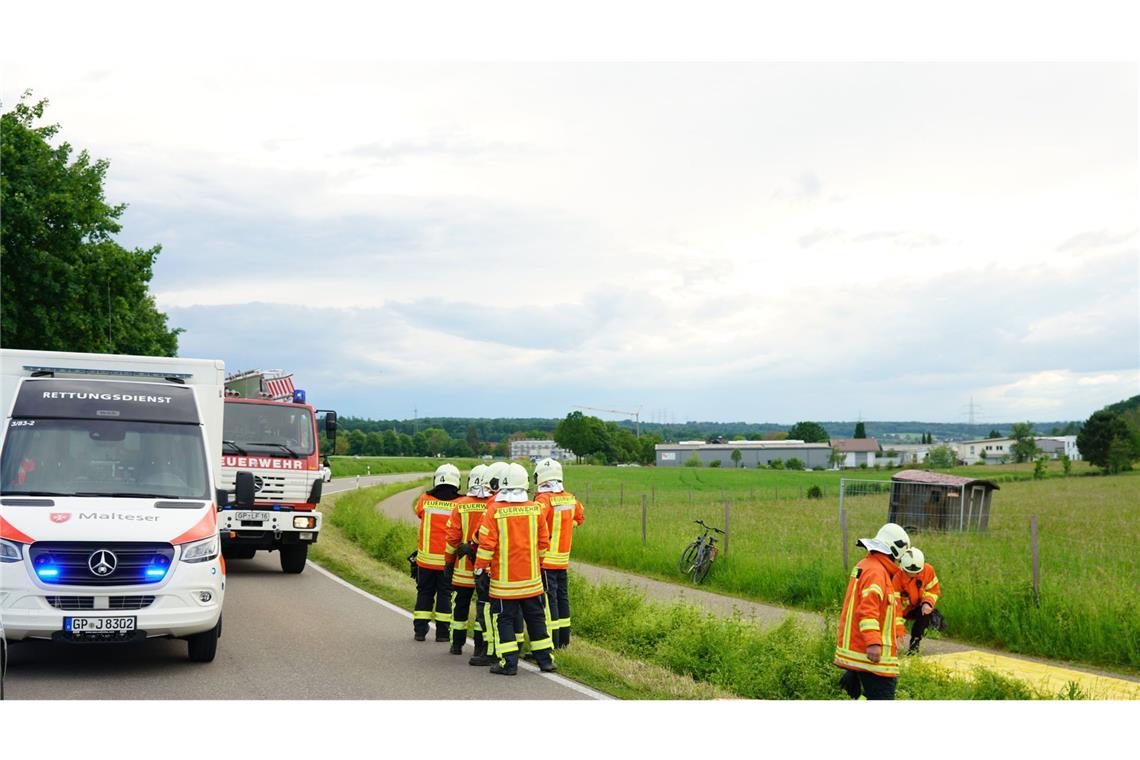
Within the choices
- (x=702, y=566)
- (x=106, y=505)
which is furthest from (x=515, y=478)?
(x=702, y=566)

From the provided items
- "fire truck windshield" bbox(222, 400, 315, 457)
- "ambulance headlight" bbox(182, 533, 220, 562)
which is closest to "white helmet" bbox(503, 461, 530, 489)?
"ambulance headlight" bbox(182, 533, 220, 562)

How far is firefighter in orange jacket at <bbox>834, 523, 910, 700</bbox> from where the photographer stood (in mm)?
6879

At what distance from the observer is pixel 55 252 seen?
1130 inches

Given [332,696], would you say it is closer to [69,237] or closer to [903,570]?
[903,570]

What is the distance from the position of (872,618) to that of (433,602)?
5553 mm

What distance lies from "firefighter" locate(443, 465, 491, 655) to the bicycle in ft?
24.2

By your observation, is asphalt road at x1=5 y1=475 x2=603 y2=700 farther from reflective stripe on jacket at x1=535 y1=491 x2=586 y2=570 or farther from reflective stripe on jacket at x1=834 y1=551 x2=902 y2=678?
reflective stripe on jacket at x1=834 y1=551 x2=902 y2=678

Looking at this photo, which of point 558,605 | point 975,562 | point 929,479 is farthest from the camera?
point 929,479

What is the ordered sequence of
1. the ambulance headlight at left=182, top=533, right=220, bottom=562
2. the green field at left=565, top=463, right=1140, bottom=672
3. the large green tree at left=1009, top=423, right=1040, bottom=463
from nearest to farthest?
the ambulance headlight at left=182, top=533, right=220, bottom=562 → the green field at left=565, top=463, right=1140, bottom=672 → the large green tree at left=1009, top=423, right=1040, bottom=463

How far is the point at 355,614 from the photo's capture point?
13.1 meters

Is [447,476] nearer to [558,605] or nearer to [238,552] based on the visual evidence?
[558,605]

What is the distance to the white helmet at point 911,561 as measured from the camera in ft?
23.2

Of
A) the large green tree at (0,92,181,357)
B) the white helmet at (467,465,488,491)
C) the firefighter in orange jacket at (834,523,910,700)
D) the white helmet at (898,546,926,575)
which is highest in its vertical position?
the large green tree at (0,92,181,357)

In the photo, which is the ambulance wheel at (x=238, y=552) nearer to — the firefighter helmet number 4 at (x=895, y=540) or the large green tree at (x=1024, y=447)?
the firefighter helmet number 4 at (x=895, y=540)
